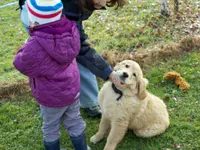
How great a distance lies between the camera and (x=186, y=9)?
632 centimetres

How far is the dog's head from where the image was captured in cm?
293

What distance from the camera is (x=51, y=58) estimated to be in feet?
8.02

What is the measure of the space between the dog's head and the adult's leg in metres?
0.78

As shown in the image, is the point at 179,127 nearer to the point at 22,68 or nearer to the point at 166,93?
the point at 166,93

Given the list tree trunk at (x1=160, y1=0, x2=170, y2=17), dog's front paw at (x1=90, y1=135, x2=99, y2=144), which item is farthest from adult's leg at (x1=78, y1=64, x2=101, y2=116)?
tree trunk at (x1=160, y1=0, x2=170, y2=17)

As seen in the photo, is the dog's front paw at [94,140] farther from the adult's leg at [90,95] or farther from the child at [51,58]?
the child at [51,58]

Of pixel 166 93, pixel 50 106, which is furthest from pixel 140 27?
pixel 50 106

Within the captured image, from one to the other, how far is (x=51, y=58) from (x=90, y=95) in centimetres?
148

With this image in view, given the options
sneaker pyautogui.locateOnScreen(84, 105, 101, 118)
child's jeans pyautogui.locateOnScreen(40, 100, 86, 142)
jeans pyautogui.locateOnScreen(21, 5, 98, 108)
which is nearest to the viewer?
child's jeans pyautogui.locateOnScreen(40, 100, 86, 142)

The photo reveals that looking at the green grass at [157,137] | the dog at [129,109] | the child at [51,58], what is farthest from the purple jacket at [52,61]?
the green grass at [157,137]

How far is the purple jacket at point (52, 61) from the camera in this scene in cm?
235

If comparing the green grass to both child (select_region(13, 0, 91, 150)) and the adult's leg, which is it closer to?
the adult's leg

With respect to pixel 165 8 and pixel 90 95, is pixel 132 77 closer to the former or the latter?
pixel 90 95

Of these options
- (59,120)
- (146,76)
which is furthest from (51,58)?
(146,76)
